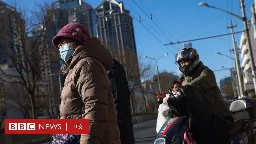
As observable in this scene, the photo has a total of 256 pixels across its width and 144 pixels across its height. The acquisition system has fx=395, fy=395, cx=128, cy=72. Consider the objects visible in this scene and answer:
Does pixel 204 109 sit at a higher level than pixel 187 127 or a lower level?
higher

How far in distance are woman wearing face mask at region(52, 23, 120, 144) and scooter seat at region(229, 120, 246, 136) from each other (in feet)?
7.56

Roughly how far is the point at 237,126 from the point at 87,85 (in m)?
2.85

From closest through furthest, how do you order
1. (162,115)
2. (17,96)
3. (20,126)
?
(20,126) < (162,115) < (17,96)

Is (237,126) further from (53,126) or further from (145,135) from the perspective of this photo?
(145,135)

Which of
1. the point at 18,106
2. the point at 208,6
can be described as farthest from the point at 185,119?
the point at 18,106

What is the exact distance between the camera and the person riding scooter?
407cm

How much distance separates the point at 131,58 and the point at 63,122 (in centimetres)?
4975

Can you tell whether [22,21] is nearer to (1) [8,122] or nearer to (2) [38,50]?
(2) [38,50]

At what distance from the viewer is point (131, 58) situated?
171ft

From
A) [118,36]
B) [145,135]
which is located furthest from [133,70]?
[145,135]

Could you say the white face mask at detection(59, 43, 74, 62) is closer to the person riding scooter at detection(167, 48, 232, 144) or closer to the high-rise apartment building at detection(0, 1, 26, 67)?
the person riding scooter at detection(167, 48, 232, 144)

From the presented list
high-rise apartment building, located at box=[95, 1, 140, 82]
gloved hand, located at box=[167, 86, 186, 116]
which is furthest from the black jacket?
high-rise apartment building, located at box=[95, 1, 140, 82]

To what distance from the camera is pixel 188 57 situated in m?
4.51

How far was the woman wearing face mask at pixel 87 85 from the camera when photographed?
2360 millimetres
